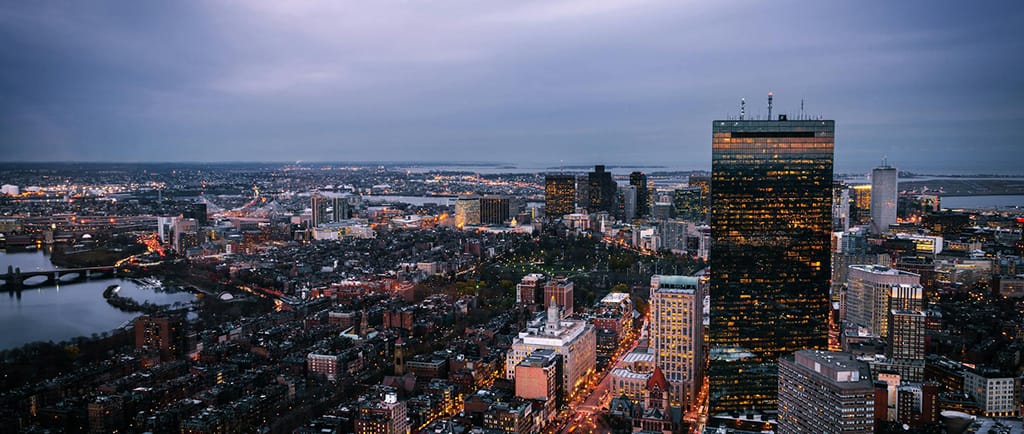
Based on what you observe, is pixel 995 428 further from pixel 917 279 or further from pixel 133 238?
pixel 133 238

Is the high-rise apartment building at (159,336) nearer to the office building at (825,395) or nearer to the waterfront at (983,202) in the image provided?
the office building at (825,395)

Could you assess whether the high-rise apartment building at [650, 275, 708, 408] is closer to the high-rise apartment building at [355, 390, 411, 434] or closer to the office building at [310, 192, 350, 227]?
the high-rise apartment building at [355, 390, 411, 434]

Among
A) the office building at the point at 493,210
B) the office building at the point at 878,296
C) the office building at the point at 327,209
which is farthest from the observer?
the office building at the point at 493,210

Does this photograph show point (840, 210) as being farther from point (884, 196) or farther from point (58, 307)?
point (58, 307)

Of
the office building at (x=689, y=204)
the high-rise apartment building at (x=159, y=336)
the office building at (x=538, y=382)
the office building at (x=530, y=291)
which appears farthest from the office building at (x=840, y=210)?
the high-rise apartment building at (x=159, y=336)

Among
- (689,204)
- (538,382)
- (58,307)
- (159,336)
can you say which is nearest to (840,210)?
(689,204)
